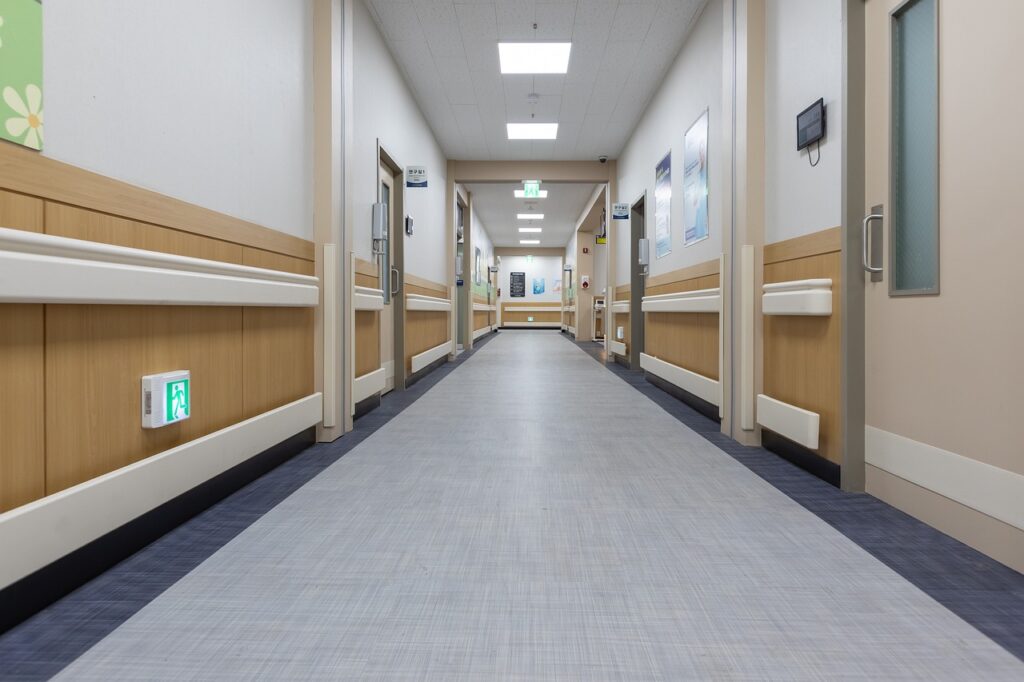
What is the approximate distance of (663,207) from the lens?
20.3 feet

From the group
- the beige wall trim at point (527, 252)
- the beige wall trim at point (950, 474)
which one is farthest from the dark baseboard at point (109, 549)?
the beige wall trim at point (527, 252)

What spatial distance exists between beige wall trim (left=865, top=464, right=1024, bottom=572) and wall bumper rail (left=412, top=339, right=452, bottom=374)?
15.6 ft

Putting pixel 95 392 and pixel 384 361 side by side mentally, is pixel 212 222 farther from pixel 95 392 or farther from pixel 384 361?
pixel 384 361

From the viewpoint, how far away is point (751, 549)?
6.29 ft

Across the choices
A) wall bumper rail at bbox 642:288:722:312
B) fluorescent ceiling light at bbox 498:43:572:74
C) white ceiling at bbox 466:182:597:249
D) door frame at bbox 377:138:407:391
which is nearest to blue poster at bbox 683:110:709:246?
wall bumper rail at bbox 642:288:722:312

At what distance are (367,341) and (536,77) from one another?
3.50m

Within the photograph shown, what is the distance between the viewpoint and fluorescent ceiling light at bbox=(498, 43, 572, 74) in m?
5.38

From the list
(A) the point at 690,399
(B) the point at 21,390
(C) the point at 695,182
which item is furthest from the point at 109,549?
(C) the point at 695,182

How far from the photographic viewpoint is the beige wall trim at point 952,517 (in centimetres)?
175

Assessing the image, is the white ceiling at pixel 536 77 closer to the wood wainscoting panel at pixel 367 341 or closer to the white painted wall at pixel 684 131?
the white painted wall at pixel 684 131

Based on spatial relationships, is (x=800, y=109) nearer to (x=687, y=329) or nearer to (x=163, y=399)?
(x=687, y=329)

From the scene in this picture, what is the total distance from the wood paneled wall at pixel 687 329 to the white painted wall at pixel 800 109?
1034 millimetres

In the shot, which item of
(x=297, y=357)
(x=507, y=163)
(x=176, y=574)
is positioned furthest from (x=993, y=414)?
(x=507, y=163)

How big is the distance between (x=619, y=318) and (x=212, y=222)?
743 centimetres
